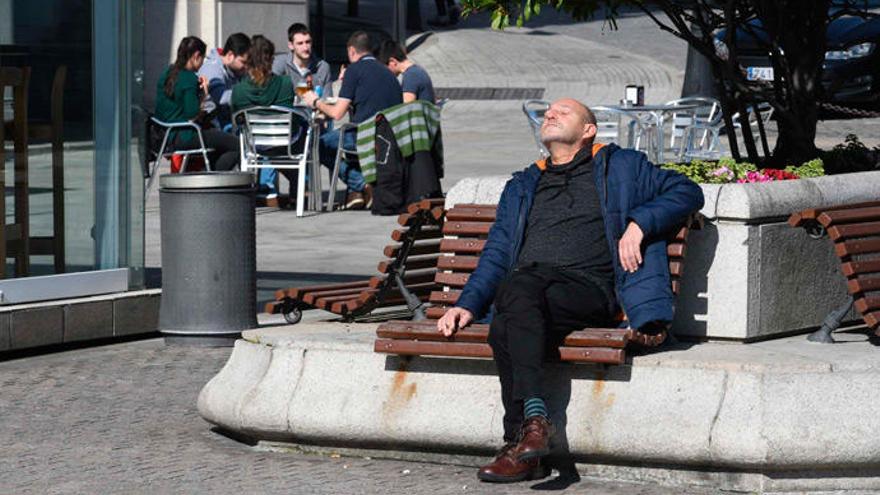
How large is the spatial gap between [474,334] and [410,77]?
9.39 m

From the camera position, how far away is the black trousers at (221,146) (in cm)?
1576

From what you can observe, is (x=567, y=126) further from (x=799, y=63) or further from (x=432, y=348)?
(x=799, y=63)

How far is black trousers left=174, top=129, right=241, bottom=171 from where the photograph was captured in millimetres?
15758

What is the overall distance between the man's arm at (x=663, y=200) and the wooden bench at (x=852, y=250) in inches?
16.3

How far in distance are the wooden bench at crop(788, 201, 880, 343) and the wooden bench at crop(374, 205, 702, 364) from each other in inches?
17.3

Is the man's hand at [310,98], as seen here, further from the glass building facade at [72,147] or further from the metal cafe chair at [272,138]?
the glass building facade at [72,147]

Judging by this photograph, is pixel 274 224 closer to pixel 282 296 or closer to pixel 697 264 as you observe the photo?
pixel 282 296

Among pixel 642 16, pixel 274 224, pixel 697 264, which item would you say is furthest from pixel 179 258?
pixel 642 16

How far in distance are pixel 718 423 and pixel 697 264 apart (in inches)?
41.5

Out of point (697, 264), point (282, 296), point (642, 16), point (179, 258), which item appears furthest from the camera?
point (642, 16)

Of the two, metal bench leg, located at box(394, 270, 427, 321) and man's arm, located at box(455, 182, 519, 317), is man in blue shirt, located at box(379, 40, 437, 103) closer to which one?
metal bench leg, located at box(394, 270, 427, 321)

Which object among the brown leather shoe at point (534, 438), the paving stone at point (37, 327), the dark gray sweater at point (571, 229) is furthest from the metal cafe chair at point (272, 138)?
the brown leather shoe at point (534, 438)

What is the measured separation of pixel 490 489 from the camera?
6211 mm

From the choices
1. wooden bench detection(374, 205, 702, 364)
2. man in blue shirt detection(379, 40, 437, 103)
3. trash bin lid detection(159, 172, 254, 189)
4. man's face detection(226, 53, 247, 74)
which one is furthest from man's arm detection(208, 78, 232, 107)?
wooden bench detection(374, 205, 702, 364)
